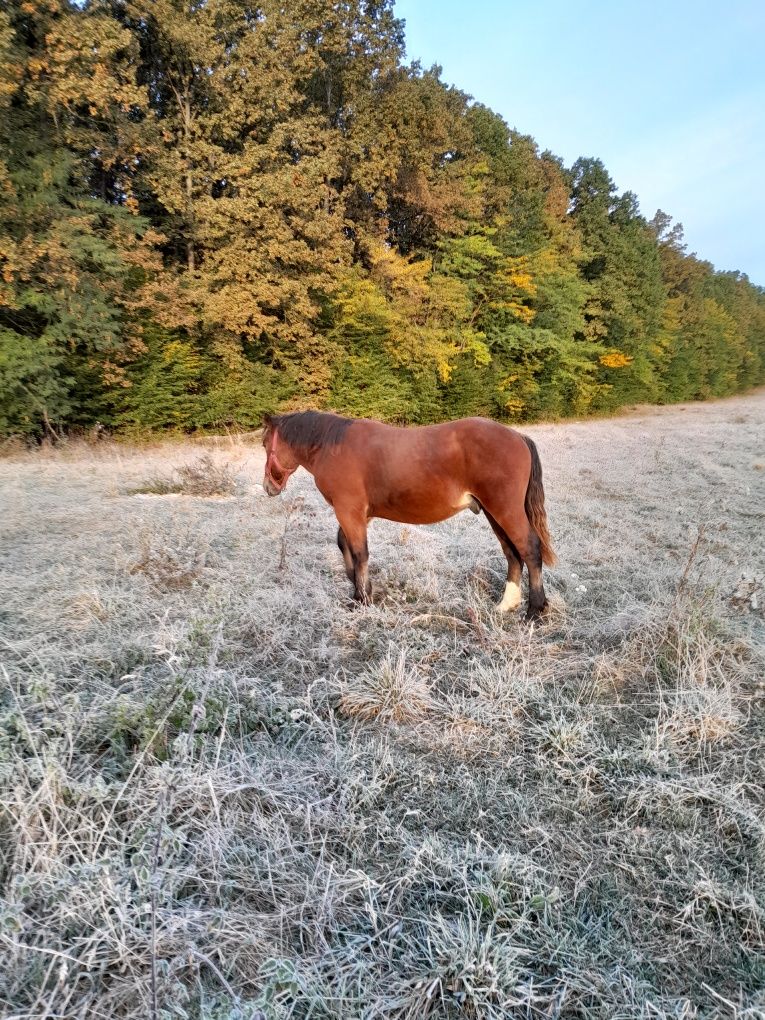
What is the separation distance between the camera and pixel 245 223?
43.5 feet

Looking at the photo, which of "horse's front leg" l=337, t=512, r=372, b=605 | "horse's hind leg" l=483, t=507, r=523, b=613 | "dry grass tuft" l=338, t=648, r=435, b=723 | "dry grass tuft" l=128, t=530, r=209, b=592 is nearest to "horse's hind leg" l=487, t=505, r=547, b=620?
"horse's hind leg" l=483, t=507, r=523, b=613

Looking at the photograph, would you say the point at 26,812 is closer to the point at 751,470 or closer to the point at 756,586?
the point at 756,586

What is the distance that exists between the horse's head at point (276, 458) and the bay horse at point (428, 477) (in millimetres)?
13

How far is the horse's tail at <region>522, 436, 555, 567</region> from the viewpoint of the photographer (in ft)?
12.7

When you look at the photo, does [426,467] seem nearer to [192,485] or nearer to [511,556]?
[511,556]

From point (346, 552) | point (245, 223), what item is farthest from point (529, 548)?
point (245, 223)

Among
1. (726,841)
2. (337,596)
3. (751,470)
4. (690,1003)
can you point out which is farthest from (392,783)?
(751,470)

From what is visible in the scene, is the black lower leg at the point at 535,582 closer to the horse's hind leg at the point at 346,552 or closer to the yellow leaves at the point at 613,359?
the horse's hind leg at the point at 346,552

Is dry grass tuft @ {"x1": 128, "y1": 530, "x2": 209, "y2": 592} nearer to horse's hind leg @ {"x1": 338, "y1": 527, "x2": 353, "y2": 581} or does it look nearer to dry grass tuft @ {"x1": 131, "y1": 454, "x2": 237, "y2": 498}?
horse's hind leg @ {"x1": 338, "y1": 527, "x2": 353, "y2": 581}

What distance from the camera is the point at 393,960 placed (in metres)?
1.58

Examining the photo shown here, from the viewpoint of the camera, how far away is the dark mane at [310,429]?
4121mm

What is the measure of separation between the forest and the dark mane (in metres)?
9.19

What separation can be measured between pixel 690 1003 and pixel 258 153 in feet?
51.9

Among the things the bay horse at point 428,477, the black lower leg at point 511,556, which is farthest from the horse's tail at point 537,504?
the black lower leg at point 511,556
